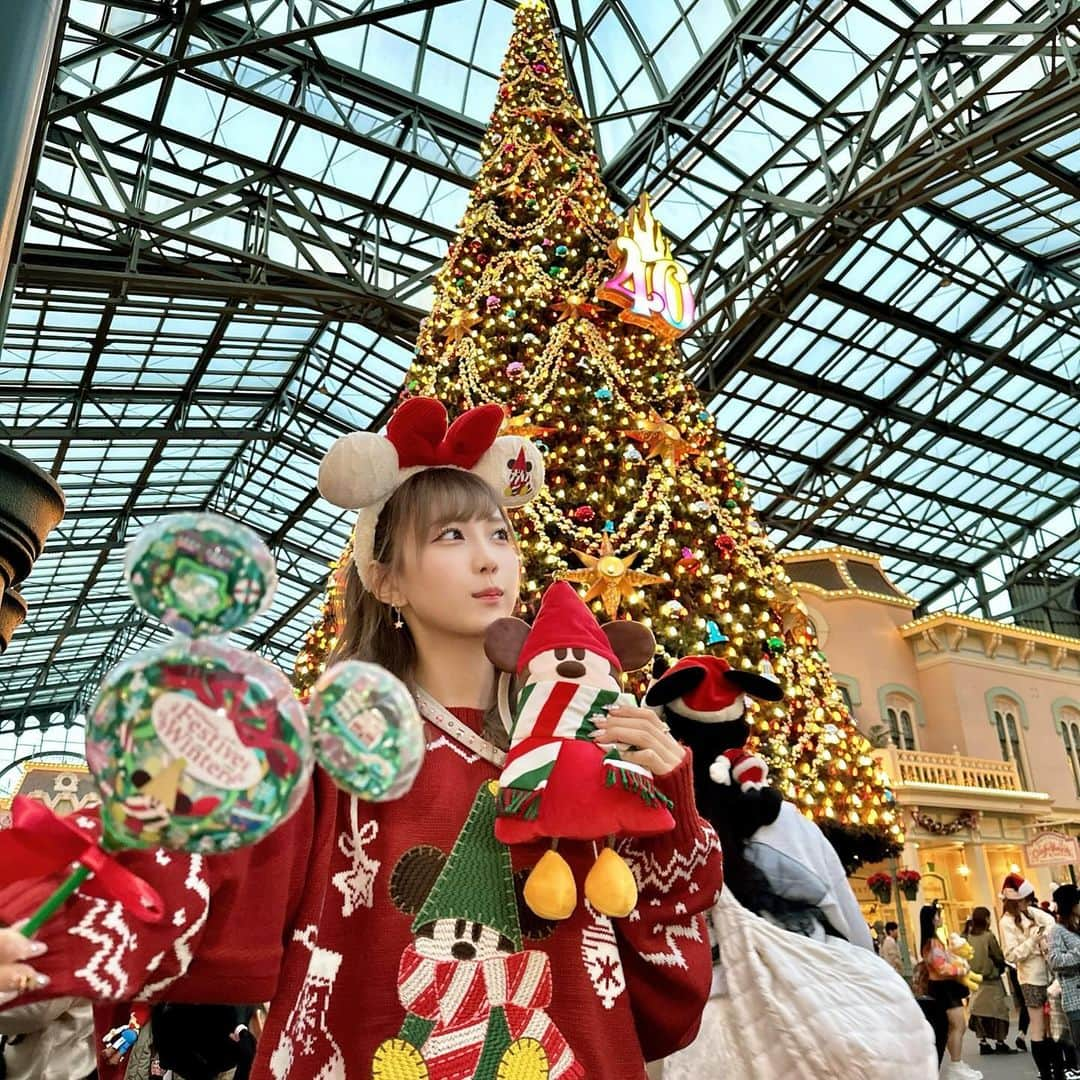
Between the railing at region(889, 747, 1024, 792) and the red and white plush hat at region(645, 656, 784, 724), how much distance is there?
13.7 m

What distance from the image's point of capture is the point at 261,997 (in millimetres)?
889

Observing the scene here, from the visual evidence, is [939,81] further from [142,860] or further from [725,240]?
[142,860]

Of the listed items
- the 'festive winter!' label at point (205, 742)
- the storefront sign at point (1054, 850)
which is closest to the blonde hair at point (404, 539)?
the 'festive winter!' label at point (205, 742)

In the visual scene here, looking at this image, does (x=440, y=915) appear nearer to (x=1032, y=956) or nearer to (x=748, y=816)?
(x=748, y=816)

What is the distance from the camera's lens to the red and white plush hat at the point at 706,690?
6.78 feet

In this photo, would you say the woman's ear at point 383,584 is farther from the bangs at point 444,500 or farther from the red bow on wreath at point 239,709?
the red bow on wreath at point 239,709

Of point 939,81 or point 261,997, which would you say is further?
point 939,81

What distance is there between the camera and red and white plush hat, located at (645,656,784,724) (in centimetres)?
207

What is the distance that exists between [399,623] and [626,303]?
4.71m

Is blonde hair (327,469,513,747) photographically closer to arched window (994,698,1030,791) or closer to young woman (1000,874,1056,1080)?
young woman (1000,874,1056,1080)

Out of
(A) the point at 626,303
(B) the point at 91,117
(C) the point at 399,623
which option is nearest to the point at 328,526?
Answer: (B) the point at 91,117

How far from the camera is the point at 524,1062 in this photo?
96 cm

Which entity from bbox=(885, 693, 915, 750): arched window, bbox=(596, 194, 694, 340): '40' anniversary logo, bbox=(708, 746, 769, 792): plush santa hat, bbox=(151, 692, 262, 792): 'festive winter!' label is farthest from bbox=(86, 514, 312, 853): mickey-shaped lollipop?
bbox=(885, 693, 915, 750): arched window

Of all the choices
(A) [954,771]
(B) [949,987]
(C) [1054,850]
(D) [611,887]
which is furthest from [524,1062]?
(A) [954,771]
